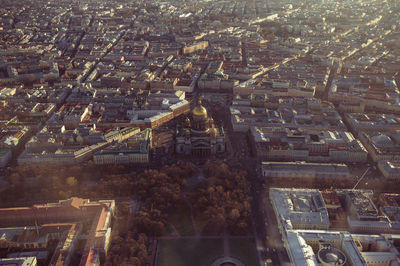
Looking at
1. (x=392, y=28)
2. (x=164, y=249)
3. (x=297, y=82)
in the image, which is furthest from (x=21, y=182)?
(x=392, y=28)

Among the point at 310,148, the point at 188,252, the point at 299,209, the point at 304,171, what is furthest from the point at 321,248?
the point at 310,148

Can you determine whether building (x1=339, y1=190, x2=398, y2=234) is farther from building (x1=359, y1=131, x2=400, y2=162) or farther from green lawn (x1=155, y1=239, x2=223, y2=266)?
green lawn (x1=155, y1=239, x2=223, y2=266)

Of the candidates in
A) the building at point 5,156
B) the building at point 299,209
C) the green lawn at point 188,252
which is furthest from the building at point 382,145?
the building at point 5,156

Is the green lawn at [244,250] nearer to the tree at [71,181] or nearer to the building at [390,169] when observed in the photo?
the tree at [71,181]

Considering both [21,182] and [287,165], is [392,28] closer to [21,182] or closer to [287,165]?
[287,165]

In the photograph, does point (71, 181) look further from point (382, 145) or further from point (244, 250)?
point (382, 145)

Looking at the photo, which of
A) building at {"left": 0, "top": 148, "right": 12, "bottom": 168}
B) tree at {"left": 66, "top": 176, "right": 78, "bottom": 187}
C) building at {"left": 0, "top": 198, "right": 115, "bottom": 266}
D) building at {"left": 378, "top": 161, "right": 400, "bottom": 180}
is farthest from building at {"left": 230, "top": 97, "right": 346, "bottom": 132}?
building at {"left": 0, "top": 148, "right": 12, "bottom": 168}

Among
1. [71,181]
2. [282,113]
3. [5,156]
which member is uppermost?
[282,113]
